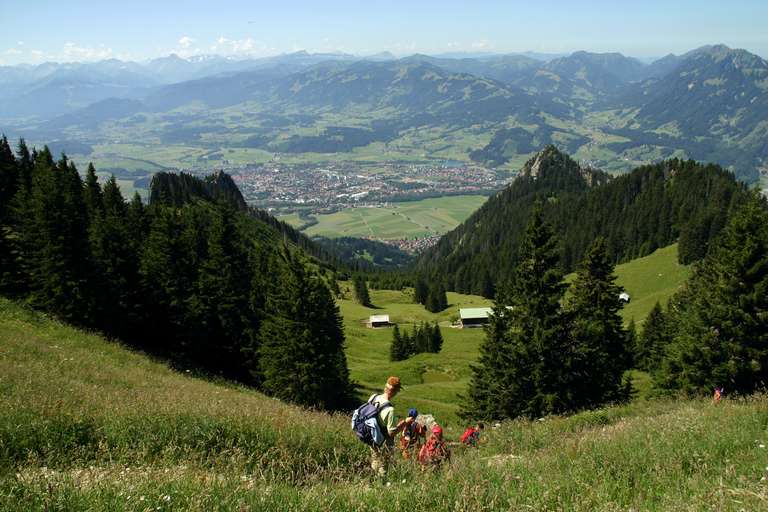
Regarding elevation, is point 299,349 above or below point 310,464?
below

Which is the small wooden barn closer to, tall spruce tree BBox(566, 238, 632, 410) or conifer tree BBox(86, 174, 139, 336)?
conifer tree BBox(86, 174, 139, 336)

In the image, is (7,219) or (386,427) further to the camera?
(7,219)

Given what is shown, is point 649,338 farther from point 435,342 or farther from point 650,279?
point 650,279

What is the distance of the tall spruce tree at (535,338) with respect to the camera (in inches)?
1048

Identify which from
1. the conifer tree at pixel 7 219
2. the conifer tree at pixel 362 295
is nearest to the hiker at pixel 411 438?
the conifer tree at pixel 7 219

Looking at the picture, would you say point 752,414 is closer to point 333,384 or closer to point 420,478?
point 420,478

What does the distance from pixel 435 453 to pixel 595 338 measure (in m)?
23.0

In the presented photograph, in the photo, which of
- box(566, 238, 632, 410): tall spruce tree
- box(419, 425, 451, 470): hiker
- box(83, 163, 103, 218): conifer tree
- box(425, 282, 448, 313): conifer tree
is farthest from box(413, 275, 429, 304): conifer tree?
box(419, 425, 451, 470): hiker

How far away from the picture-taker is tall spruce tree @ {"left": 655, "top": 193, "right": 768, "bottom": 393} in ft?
86.3

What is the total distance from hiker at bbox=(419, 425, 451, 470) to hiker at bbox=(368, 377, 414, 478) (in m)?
0.63

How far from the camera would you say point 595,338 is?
29.2 meters

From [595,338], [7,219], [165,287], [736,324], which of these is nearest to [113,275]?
[165,287]

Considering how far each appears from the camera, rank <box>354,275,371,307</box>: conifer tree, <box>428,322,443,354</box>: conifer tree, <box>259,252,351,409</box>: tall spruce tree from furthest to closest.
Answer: <box>354,275,371,307</box>: conifer tree < <box>428,322,443,354</box>: conifer tree < <box>259,252,351,409</box>: tall spruce tree

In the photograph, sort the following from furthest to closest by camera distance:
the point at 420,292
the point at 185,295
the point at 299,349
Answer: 1. the point at 420,292
2. the point at 185,295
3. the point at 299,349
